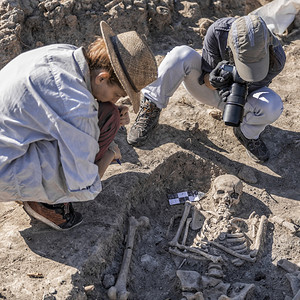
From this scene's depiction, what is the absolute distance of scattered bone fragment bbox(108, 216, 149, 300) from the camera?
307 centimetres

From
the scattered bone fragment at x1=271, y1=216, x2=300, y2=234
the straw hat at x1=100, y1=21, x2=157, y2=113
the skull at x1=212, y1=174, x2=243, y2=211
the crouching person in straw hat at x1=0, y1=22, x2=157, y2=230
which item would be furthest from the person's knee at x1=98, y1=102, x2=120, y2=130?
the scattered bone fragment at x1=271, y1=216, x2=300, y2=234

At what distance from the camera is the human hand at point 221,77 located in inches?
149

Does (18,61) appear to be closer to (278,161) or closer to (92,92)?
(92,92)

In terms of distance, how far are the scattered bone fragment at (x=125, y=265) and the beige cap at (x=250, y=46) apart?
1.49 m

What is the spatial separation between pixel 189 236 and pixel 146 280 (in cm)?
58

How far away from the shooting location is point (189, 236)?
12.4 ft

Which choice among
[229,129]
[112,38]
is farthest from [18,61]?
[229,129]

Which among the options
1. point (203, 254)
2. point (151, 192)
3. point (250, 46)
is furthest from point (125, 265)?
point (250, 46)

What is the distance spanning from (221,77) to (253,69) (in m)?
0.30

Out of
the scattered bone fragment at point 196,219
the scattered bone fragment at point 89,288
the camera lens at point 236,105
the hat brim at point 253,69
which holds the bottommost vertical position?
the scattered bone fragment at point 196,219

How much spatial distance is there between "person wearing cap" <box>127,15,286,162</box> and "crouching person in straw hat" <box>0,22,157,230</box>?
40.7 inches

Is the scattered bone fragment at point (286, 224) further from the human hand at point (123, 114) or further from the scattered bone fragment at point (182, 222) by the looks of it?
the human hand at point (123, 114)

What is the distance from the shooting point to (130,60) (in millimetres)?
2803

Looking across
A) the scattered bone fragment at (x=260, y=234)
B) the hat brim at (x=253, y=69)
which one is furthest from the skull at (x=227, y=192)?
the hat brim at (x=253, y=69)
